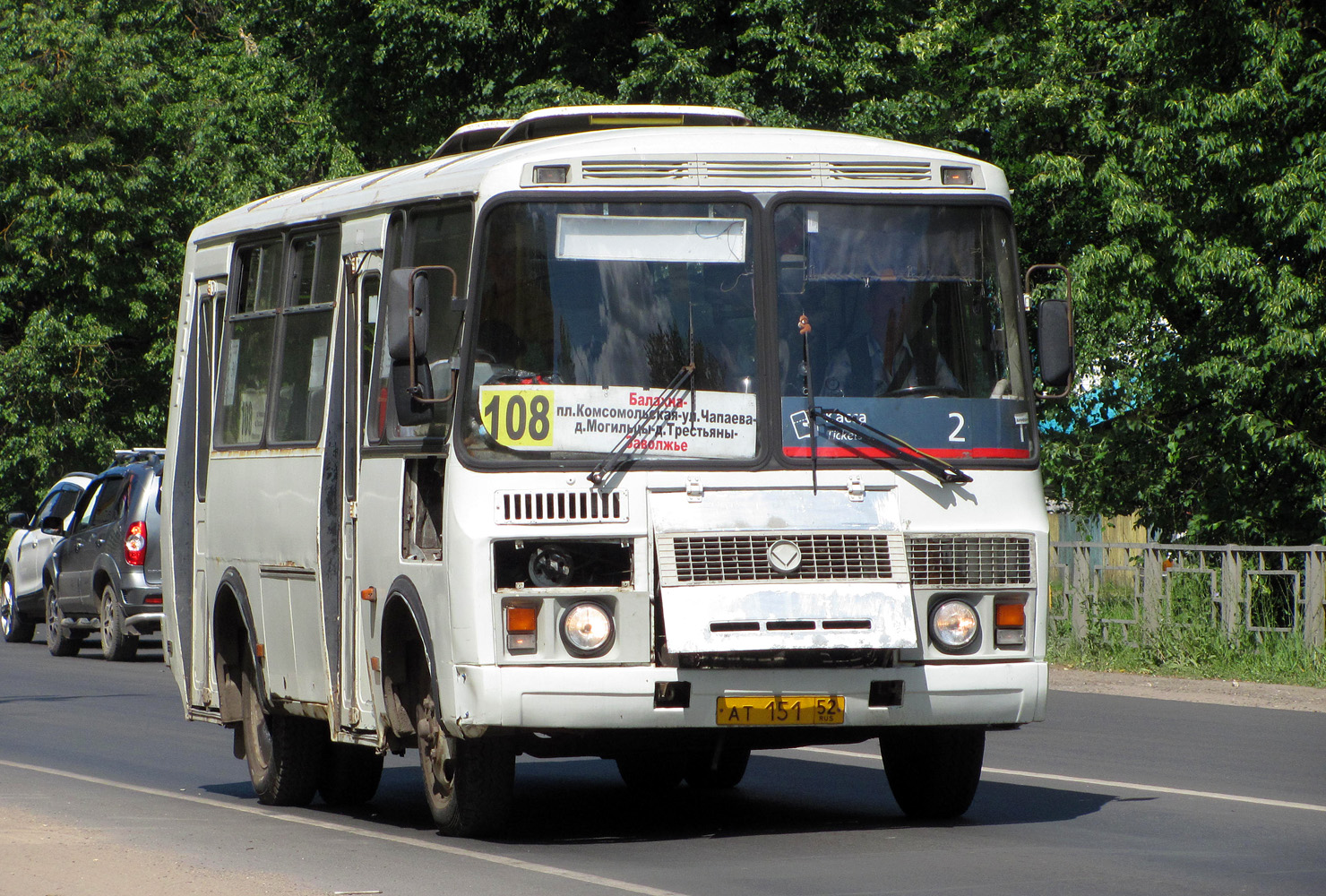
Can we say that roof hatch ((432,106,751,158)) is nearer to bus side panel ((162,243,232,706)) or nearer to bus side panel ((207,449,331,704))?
bus side panel ((162,243,232,706))

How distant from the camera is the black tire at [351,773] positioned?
1116cm

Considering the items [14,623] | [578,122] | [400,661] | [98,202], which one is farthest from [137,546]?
[98,202]

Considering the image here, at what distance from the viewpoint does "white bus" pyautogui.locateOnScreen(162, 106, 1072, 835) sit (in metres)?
8.41

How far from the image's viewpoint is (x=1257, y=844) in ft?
29.1

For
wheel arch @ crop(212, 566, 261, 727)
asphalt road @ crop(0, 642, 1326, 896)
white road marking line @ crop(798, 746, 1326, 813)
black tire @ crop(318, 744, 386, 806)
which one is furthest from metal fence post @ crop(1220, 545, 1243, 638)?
wheel arch @ crop(212, 566, 261, 727)

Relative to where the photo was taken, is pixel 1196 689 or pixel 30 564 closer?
pixel 1196 689

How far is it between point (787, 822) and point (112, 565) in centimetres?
1438

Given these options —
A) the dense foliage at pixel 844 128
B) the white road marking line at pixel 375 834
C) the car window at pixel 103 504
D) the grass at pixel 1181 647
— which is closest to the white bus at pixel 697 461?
the white road marking line at pixel 375 834

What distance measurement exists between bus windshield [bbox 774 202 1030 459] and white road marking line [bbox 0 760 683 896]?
6.40 feet

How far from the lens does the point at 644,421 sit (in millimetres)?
8633

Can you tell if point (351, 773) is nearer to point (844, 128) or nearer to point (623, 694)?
point (623, 694)

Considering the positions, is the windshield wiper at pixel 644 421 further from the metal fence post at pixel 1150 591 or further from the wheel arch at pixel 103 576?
the wheel arch at pixel 103 576

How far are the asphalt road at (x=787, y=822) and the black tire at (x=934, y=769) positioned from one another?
131 millimetres

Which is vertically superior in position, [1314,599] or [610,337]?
[610,337]
